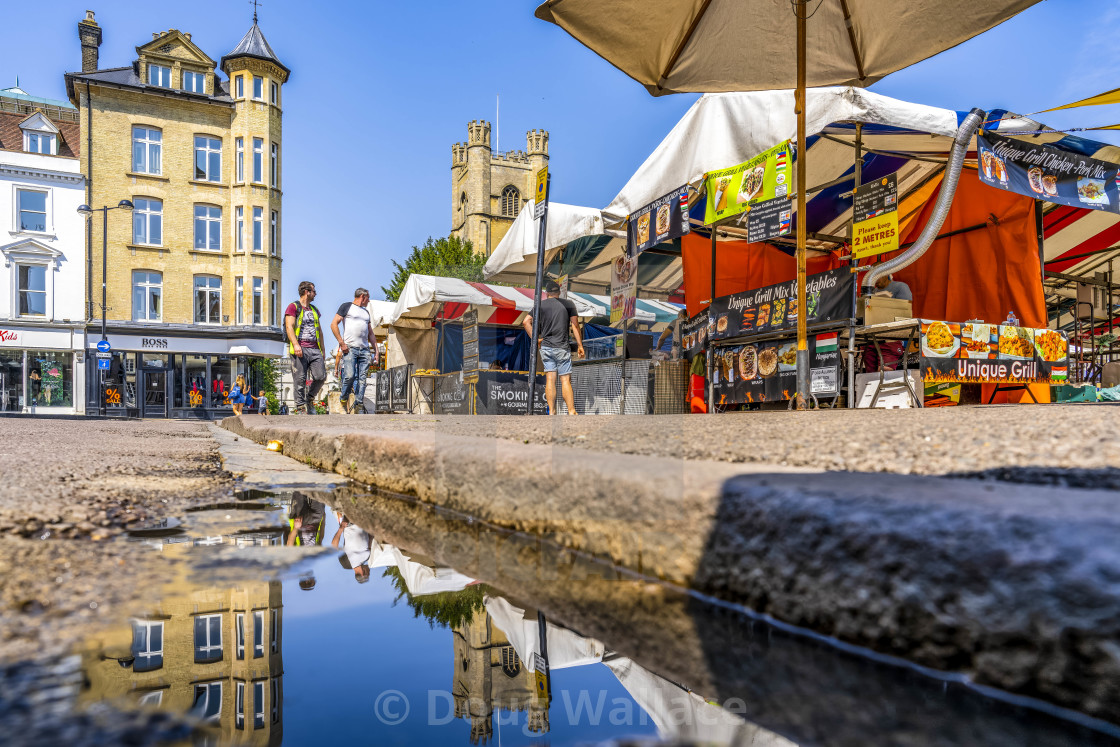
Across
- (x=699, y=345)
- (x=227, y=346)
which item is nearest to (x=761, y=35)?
(x=699, y=345)

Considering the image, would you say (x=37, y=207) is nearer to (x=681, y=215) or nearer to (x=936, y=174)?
(x=681, y=215)

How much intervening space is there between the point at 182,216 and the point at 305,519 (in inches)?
999

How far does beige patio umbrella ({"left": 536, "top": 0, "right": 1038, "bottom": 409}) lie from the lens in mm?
4777

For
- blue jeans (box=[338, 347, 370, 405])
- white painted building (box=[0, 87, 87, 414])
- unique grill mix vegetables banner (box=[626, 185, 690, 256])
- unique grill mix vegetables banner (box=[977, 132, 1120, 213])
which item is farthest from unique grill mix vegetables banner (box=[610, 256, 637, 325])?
white painted building (box=[0, 87, 87, 414])

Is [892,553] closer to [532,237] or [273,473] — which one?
[273,473]

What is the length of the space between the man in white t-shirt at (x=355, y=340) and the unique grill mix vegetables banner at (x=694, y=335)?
3948 millimetres

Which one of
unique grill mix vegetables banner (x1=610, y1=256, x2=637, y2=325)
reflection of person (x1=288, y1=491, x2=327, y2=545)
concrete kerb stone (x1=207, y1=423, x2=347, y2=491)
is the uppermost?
unique grill mix vegetables banner (x1=610, y1=256, x2=637, y2=325)

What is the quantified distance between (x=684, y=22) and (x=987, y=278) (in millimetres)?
4591

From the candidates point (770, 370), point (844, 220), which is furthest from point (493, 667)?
point (844, 220)

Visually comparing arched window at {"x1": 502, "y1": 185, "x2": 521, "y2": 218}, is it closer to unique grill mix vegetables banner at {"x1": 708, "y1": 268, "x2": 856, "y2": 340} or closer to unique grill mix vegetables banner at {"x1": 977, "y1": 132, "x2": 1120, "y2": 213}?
unique grill mix vegetables banner at {"x1": 708, "y1": 268, "x2": 856, "y2": 340}

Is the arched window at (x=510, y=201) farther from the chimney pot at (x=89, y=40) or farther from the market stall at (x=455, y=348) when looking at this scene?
the market stall at (x=455, y=348)

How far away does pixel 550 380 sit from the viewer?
24.4ft

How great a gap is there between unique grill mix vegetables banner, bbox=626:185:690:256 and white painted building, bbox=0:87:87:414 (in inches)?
851

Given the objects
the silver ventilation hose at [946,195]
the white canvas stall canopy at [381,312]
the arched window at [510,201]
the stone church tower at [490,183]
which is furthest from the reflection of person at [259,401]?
the arched window at [510,201]
